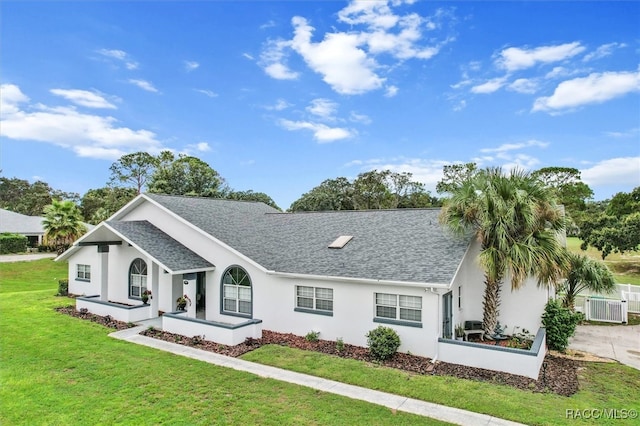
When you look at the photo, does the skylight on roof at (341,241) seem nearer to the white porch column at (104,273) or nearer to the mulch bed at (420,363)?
the mulch bed at (420,363)

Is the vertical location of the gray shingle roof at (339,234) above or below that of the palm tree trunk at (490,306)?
above

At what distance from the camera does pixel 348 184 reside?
60.7 meters

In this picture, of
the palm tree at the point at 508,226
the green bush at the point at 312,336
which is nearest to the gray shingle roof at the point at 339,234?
the palm tree at the point at 508,226

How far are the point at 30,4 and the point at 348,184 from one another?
49.5 meters

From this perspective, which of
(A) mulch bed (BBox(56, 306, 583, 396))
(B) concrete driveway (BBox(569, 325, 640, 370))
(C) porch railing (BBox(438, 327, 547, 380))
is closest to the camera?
(A) mulch bed (BBox(56, 306, 583, 396))

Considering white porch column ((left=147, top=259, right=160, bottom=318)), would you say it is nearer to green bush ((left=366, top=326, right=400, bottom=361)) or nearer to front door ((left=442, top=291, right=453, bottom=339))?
green bush ((left=366, top=326, right=400, bottom=361))

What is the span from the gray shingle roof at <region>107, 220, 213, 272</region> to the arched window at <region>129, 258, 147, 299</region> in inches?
77.8

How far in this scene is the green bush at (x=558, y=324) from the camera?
1284cm

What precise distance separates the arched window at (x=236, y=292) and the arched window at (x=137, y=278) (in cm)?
540

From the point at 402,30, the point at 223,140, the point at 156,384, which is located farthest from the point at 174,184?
the point at 156,384

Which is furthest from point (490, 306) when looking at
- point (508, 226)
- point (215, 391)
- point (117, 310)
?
point (117, 310)

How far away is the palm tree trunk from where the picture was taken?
12.8 metres

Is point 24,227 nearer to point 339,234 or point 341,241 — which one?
point 339,234

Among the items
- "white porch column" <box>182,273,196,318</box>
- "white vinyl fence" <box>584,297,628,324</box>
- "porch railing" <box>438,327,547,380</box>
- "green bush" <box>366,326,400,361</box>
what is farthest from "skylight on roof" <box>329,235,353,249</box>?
"white vinyl fence" <box>584,297,628,324</box>
